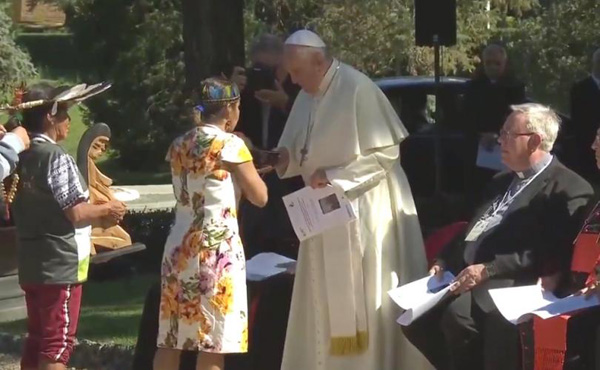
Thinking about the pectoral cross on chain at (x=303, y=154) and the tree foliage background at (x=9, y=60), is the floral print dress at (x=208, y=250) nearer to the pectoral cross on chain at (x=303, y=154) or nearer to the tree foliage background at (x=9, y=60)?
the pectoral cross on chain at (x=303, y=154)

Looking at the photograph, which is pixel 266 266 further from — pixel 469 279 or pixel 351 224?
pixel 469 279

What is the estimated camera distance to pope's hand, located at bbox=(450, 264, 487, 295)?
5109mm

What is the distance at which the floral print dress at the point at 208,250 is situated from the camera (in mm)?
5152

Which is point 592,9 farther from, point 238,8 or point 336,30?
point 238,8

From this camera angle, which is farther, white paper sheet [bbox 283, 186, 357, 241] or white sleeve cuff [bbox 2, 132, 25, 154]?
white paper sheet [bbox 283, 186, 357, 241]

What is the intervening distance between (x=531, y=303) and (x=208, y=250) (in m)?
1.38

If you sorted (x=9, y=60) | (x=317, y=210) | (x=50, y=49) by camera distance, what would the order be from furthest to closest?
(x=50, y=49) → (x=9, y=60) → (x=317, y=210)

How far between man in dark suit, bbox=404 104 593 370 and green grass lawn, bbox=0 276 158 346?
8.82 ft

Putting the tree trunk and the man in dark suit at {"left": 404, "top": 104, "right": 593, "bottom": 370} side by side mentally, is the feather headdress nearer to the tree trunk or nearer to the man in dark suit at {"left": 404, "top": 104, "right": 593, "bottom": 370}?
the man in dark suit at {"left": 404, "top": 104, "right": 593, "bottom": 370}

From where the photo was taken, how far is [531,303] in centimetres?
498

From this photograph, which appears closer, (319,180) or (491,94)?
(319,180)

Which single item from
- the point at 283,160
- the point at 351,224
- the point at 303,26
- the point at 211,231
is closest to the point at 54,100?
the point at 211,231

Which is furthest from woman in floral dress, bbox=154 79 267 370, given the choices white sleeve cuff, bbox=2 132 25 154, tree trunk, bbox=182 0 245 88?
tree trunk, bbox=182 0 245 88

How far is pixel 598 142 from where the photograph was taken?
16.3ft
